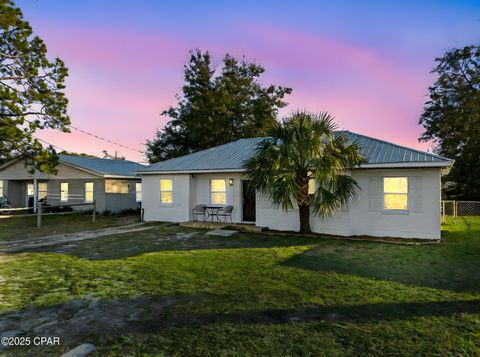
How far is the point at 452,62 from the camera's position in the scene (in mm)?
29016

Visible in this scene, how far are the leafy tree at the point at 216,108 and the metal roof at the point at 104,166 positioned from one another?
317 inches

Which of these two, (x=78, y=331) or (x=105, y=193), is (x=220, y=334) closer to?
(x=78, y=331)

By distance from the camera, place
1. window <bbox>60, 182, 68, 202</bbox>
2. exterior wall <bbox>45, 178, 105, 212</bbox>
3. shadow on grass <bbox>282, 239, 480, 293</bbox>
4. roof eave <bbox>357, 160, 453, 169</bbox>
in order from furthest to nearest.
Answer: window <bbox>60, 182, 68, 202</bbox>
exterior wall <bbox>45, 178, 105, 212</bbox>
roof eave <bbox>357, 160, 453, 169</bbox>
shadow on grass <bbox>282, 239, 480, 293</bbox>

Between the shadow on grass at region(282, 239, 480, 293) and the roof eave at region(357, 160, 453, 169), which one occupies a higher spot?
the roof eave at region(357, 160, 453, 169)

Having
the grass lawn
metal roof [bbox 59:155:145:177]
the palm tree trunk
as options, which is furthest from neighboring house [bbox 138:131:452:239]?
metal roof [bbox 59:155:145:177]

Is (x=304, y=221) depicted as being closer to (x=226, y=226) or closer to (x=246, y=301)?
(x=226, y=226)

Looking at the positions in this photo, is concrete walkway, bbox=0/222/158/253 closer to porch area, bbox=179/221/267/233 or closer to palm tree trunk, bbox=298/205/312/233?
porch area, bbox=179/221/267/233

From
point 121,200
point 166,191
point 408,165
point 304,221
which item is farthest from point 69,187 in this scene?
point 408,165

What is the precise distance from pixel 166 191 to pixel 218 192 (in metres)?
3.02

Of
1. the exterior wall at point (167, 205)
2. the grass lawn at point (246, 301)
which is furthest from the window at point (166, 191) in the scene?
the grass lawn at point (246, 301)

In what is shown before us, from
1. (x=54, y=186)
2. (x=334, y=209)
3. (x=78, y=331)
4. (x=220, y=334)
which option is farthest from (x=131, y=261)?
(x=54, y=186)

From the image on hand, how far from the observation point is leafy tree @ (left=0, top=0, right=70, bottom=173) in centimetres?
1448

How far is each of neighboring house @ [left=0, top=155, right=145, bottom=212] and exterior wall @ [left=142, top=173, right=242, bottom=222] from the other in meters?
5.39

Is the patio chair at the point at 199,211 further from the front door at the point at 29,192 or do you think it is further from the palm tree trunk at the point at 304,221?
the front door at the point at 29,192
